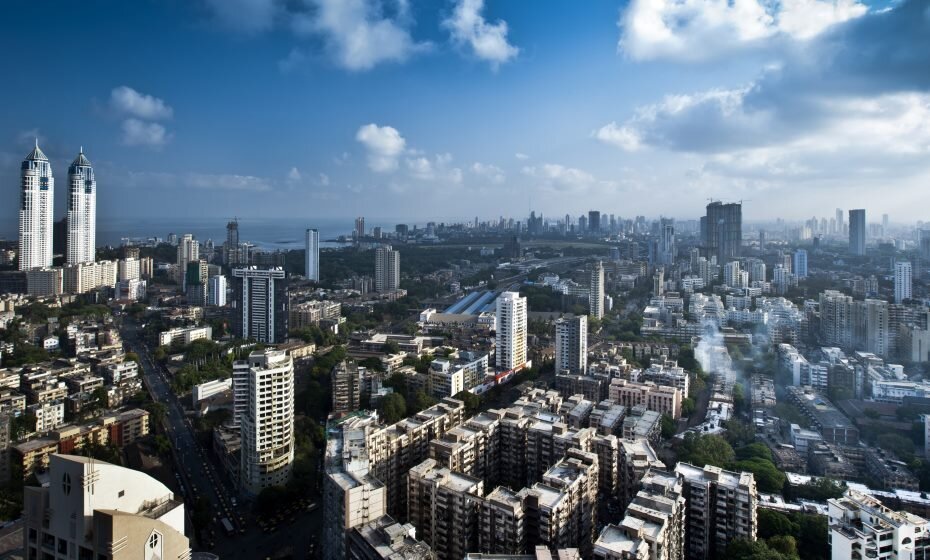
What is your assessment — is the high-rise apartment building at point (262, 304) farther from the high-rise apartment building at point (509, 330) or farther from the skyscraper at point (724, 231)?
the skyscraper at point (724, 231)


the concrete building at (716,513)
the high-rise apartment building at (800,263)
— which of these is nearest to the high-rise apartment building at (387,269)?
the high-rise apartment building at (800,263)

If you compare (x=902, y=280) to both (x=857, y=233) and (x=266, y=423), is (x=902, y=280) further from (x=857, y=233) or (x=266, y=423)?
(x=266, y=423)

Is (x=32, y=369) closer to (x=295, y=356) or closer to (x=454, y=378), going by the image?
(x=295, y=356)

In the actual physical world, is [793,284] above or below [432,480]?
above

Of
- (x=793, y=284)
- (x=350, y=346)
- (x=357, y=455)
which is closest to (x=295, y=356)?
(x=350, y=346)

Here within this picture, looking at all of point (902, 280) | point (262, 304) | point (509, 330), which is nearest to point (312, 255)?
point (262, 304)
